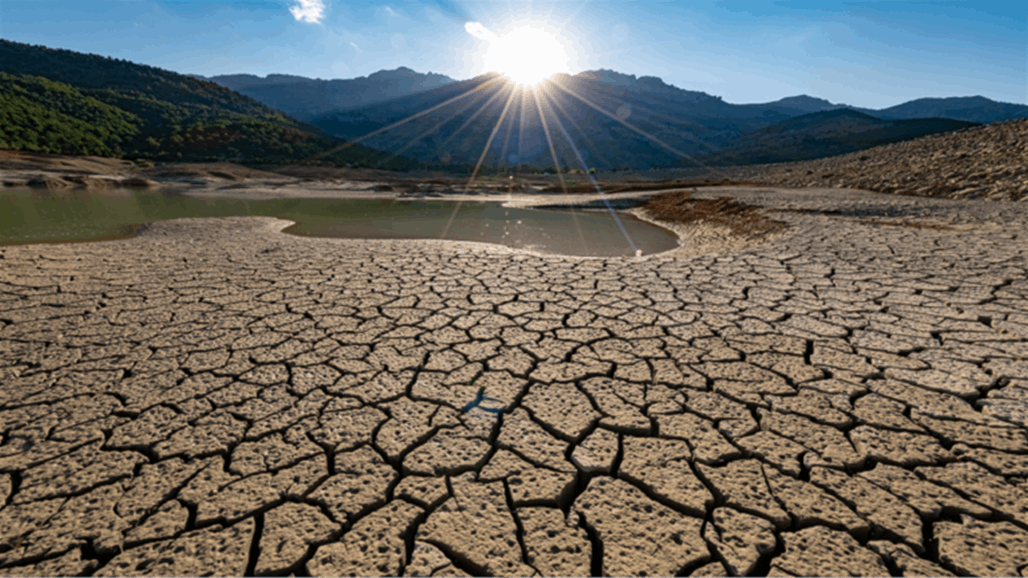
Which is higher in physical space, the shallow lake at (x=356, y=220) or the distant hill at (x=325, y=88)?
the distant hill at (x=325, y=88)

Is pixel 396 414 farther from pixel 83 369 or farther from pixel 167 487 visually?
pixel 83 369

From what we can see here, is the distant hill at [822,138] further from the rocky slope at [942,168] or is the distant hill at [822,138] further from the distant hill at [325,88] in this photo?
the distant hill at [325,88]

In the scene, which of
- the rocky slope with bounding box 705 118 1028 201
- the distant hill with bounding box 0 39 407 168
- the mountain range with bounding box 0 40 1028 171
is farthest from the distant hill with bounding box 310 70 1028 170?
the rocky slope with bounding box 705 118 1028 201

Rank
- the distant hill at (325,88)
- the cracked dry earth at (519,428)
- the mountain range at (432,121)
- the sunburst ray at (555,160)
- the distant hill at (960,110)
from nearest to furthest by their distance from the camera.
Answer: the cracked dry earth at (519,428)
the sunburst ray at (555,160)
the mountain range at (432,121)
the distant hill at (960,110)
the distant hill at (325,88)

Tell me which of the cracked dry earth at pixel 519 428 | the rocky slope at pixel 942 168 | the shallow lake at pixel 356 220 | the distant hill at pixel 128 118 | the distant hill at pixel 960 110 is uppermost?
the distant hill at pixel 960 110

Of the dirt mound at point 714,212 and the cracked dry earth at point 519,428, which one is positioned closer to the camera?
the cracked dry earth at point 519,428

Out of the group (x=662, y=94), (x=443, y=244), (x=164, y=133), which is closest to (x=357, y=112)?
(x=164, y=133)

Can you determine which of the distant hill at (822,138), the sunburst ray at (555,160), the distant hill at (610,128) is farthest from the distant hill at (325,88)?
the distant hill at (822,138)

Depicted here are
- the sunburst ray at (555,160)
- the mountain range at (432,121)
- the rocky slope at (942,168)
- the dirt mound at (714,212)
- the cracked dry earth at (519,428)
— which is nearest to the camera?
the cracked dry earth at (519,428)
